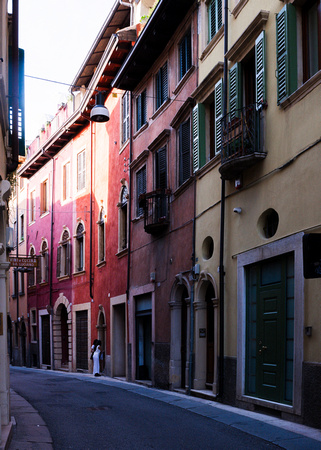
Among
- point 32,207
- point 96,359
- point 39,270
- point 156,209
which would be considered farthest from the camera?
point 32,207

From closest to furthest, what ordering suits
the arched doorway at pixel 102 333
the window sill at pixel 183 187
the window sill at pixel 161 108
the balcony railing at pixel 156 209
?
the window sill at pixel 183 187 → the balcony railing at pixel 156 209 → the window sill at pixel 161 108 → the arched doorway at pixel 102 333

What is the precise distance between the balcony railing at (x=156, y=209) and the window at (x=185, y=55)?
3284 millimetres

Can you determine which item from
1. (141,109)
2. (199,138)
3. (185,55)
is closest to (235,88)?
(199,138)

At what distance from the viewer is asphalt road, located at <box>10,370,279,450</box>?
32.9ft

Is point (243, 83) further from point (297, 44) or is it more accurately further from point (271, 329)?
point (271, 329)

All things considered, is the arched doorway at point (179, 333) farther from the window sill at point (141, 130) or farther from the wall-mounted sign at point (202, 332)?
the window sill at point (141, 130)

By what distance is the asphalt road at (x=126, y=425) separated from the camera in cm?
1002

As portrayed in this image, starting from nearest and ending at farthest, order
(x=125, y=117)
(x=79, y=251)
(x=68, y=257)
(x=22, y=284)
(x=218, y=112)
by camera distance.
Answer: (x=218, y=112), (x=125, y=117), (x=79, y=251), (x=68, y=257), (x=22, y=284)

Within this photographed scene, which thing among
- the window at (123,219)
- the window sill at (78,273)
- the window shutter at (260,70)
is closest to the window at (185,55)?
the window shutter at (260,70)

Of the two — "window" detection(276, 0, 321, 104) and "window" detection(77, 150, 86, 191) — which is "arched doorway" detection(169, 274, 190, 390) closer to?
"window" detection(276, 0, 321, 104)

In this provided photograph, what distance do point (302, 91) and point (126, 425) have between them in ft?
20.5

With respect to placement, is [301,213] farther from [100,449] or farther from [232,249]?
[100,449]

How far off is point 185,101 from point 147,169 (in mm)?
4323

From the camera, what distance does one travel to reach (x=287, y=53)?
12266 millimetres
